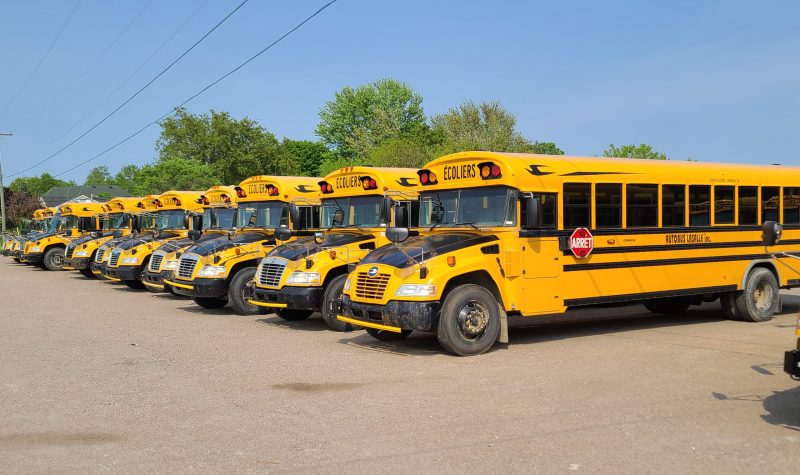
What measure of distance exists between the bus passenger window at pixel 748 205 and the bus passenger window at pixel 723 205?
0.27 meters

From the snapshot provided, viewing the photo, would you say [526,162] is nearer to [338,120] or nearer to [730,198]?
[730,198]

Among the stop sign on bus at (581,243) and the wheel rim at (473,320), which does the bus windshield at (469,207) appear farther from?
the wheel rim at (473,320)

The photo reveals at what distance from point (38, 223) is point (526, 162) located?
1137 inches

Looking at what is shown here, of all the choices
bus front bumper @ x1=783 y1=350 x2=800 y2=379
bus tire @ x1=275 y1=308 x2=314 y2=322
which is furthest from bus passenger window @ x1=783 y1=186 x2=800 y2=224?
bus tire @ x1=275 y1=308 x2=314 y2=322

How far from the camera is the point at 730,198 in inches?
452

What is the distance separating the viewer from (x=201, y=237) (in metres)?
15.4

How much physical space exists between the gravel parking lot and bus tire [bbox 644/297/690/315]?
54.8 inches

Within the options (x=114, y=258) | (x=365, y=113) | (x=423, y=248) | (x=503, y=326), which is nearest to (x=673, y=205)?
(x=503, y=326)

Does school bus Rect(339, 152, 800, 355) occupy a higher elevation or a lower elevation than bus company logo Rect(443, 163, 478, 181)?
lower

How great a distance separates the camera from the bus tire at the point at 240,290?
1311 centimetres

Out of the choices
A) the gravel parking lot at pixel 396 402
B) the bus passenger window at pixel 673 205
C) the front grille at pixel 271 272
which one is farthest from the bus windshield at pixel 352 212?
the bus passenger window at pixel 673 205

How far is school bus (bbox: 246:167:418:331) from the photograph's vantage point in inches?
429

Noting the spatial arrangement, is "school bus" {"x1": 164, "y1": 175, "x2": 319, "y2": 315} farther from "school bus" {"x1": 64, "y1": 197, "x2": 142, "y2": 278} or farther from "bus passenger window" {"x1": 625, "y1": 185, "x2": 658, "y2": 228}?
"school bus" {"x1": 64, "y1": 197, "x2": 142, "y2": 278}

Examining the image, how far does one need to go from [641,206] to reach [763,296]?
11.0ft
